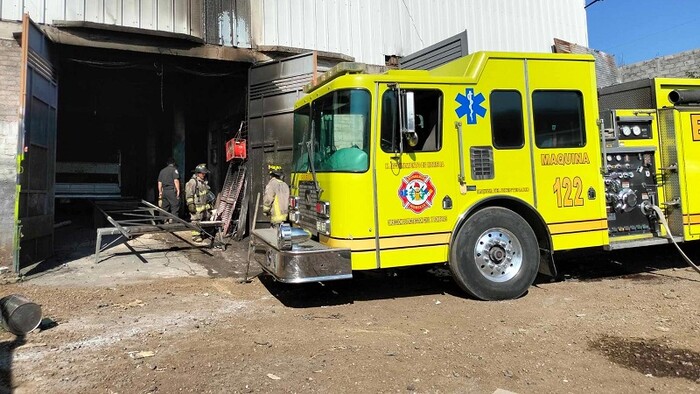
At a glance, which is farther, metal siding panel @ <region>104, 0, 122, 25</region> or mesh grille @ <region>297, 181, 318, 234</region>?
metal siding panel @ <region>104, 0, 122, 25</region>

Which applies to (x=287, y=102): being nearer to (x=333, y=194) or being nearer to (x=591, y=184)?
(x=333, y=194)

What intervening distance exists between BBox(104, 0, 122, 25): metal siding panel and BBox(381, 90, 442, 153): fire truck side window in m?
5.94

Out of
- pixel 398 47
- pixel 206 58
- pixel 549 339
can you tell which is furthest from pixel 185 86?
pixel 549 339

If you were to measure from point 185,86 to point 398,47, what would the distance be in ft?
21.7

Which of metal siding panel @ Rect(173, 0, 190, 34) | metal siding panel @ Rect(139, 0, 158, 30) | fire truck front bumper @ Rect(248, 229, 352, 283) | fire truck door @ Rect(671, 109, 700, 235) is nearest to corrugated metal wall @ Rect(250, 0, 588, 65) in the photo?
metal siding panel @ Rect(173, 0, 190, 34)

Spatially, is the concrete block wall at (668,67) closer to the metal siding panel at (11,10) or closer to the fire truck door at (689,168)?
the fire truck door at (689,168)

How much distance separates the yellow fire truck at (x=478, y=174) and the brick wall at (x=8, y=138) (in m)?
4.22

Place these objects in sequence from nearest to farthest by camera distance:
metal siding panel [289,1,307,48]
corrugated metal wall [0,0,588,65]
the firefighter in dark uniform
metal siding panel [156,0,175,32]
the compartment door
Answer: the compartment door → corrugated metal wall [0,0,588,65] → metal siding panel [156,0,175,32] → metal siding panel [289,1,307,48] → the firefighter in dark uniform

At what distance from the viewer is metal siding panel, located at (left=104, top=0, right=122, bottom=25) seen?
8.05 metres

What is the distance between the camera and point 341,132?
512 centimetres

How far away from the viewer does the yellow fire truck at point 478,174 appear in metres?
4.97

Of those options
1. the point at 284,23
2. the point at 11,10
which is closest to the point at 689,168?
the point at 284,23

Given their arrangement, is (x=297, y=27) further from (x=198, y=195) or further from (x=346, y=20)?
(x=198, y=195)

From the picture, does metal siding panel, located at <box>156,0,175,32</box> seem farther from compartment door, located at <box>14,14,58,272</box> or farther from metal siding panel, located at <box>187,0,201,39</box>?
compartment door, located at <box>14,14,58,272</box>
